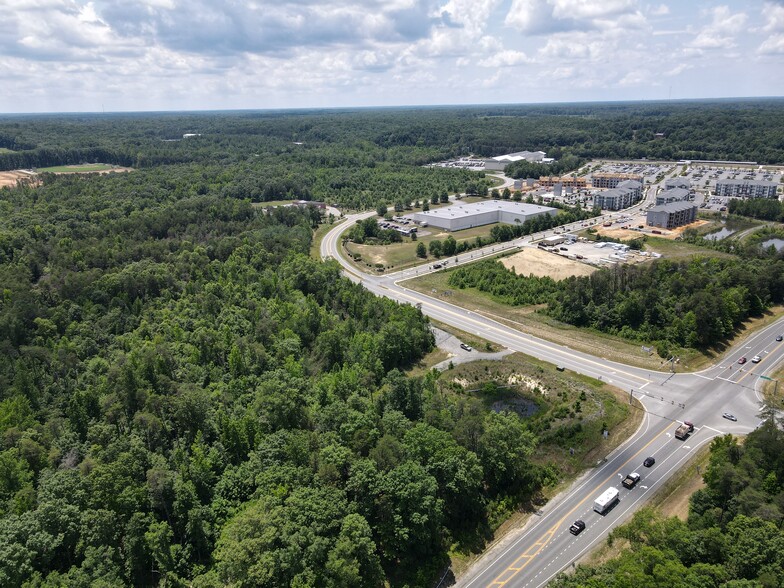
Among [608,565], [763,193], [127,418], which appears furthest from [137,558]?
[763,193]

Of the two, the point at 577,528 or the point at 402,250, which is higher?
the point at 577,528

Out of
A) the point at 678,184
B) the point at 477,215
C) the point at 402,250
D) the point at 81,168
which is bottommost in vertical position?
the point at 402,250

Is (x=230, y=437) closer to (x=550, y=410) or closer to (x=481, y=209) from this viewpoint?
(x=550, y=410)

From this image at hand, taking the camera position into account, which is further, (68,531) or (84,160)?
(84,160)

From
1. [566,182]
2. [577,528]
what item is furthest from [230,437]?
[566,182]

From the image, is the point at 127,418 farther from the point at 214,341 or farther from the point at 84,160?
the point at 84,160

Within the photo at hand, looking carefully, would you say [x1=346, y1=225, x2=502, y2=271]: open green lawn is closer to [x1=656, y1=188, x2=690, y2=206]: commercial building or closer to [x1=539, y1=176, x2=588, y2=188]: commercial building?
[x1=656, y1=188, x2=690, y2=206]: commercial building

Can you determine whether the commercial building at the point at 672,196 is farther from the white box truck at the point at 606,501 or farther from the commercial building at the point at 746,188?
the white box truck at the point at 606,501
